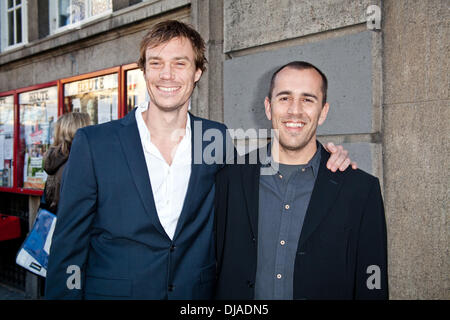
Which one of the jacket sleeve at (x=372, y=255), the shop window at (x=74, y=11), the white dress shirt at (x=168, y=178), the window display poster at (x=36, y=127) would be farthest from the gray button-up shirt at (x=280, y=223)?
the window display poster at (x=36, y=127)

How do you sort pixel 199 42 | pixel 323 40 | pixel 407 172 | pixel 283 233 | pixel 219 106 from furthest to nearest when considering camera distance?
1. pixel 219 106
2. pixel 323 40
3. pixel 407 172
4. pixel 199 42
5. pixel 283 233

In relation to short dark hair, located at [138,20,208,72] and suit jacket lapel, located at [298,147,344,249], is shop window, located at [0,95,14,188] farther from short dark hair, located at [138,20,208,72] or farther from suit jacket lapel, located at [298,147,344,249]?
suit jacket lapel, located at [298,147,344,249]

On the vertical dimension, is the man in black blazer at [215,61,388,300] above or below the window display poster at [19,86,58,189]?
below

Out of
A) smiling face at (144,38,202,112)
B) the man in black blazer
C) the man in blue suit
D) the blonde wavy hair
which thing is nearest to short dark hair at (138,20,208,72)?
smiling face at (144,38,202,112)

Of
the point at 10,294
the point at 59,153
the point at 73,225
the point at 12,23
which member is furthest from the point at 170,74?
the point at 12,23

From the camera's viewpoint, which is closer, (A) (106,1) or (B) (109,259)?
(B) (109,259)

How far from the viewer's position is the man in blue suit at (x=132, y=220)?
216 centimetres

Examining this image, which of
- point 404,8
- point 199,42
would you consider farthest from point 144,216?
point 404,8

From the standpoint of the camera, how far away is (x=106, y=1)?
19.2 feet

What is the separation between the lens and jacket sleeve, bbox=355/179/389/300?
6.93ft

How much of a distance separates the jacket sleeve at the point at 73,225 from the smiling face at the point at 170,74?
19.7 inches

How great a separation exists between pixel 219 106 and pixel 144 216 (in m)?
2.46
